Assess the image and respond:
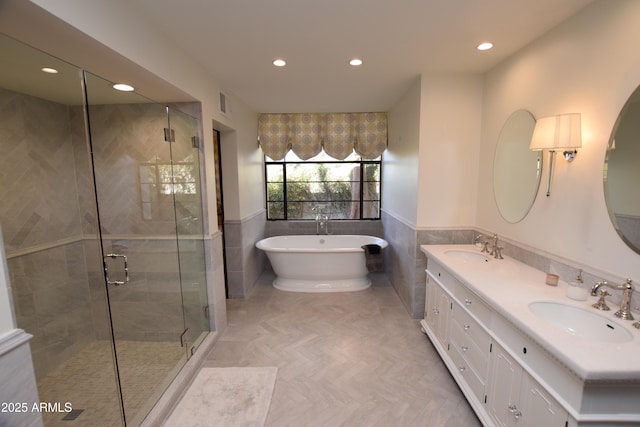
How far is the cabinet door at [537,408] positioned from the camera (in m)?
1.18

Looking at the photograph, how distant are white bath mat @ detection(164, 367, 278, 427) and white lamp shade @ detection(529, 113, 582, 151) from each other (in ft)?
8.66

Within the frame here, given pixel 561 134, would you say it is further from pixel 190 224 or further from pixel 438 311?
pixel 190 224

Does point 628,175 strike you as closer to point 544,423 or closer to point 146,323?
point 544,423

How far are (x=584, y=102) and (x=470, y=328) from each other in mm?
1617

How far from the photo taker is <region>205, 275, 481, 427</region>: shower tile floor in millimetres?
1933

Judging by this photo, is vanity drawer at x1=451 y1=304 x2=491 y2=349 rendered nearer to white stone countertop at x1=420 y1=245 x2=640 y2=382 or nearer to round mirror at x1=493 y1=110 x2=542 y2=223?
white stone countertop at x1=420 y1=245 x2=640 y2=382

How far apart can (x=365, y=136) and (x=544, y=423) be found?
13.0 ft

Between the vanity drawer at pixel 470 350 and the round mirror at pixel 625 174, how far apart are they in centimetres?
99

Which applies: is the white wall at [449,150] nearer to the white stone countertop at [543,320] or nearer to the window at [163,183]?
the white stone countertop at [543,320]

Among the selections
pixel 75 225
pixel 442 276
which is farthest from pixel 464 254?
pixel 75 225

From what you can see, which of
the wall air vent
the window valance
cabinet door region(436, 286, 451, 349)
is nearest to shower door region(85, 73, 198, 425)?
the wall air vent

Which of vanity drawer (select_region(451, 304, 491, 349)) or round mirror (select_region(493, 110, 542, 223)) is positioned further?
round mirror (select_region(493, 110, 542, 223))

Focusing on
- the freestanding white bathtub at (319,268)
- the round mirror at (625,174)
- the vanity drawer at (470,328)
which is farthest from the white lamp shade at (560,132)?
the freestanding white bathtub at (319,268)

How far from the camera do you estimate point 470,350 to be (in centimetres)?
193
